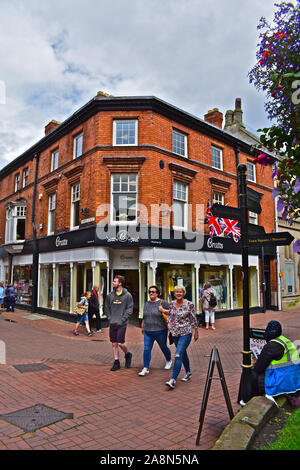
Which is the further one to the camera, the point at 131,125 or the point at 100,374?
the point at 131,125

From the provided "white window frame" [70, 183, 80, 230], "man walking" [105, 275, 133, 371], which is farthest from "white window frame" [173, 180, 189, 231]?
"man walking" [105, 275, 133, 371]

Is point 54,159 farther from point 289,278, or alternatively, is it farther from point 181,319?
point 289,278

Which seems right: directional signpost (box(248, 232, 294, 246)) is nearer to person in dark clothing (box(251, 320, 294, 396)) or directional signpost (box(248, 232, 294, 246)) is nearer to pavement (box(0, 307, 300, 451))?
person in dark clothing (box(251, 320, 294, 396))

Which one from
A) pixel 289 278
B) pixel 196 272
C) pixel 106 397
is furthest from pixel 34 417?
pixel 289 278

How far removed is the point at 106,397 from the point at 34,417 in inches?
50.1

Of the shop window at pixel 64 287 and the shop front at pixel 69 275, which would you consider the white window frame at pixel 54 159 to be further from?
the shop window at pixel 64 287

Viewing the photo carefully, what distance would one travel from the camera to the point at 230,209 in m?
5.22

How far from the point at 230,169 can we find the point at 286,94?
1533 centimetres

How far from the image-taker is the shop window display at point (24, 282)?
63.1 ft

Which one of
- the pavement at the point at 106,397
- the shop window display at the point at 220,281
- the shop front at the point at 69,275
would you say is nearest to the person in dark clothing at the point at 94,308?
the shop front at the point at 69,275

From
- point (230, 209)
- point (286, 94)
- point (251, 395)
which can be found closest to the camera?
point (286, 94)

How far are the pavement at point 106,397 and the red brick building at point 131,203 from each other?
4.45 m
